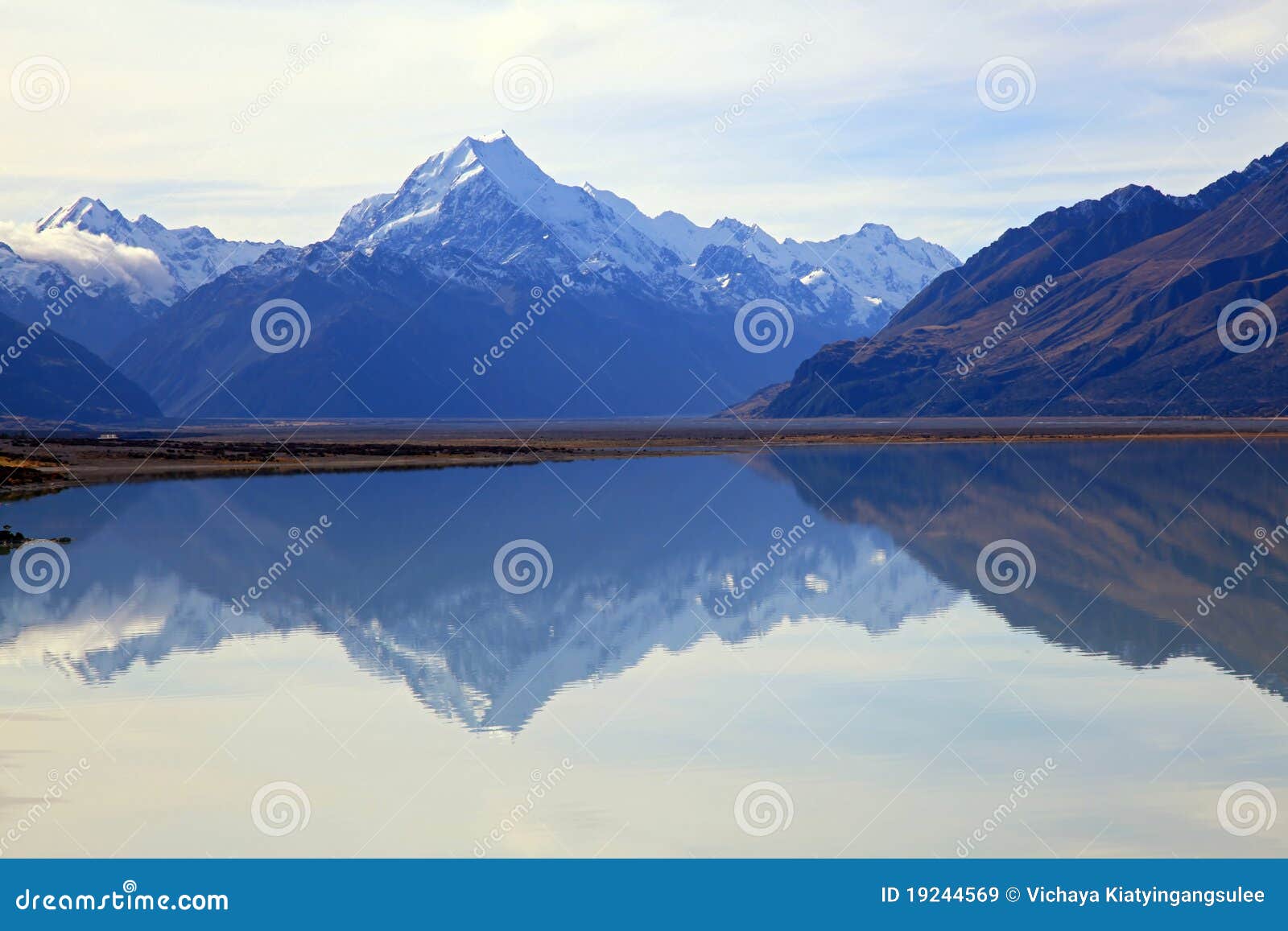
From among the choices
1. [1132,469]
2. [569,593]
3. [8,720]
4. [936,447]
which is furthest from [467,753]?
[936,447]

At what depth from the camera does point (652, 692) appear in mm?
31906

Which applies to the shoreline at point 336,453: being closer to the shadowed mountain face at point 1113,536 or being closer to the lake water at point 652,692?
the shadowed mountain face at point 1113,536

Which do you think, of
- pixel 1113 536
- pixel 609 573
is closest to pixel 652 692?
pixel 609 573

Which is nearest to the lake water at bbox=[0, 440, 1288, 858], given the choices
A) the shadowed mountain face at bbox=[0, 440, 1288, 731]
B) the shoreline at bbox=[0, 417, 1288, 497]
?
the shadowed mountain face at bbox=[0, 440, 1288, 731]

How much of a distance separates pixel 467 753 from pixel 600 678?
23.8ft

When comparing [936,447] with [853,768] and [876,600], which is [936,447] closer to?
[876,600]

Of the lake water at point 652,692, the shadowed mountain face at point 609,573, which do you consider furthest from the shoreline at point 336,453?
the lake water at point 652,692

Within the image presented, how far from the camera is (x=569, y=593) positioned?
151ft

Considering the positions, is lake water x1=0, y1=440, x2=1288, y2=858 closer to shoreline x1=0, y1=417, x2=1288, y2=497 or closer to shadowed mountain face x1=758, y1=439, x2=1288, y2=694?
shadowed mountain face x1=758, y1=439, x2=1288, y2=694

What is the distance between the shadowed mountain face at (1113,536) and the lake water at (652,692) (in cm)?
27

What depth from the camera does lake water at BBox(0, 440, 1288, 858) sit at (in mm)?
22281

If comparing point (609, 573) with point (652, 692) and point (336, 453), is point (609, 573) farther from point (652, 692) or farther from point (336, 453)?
point (336, 453)

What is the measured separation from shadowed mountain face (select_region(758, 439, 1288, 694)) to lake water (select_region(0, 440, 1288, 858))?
0.27 m

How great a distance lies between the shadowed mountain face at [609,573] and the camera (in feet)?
119
